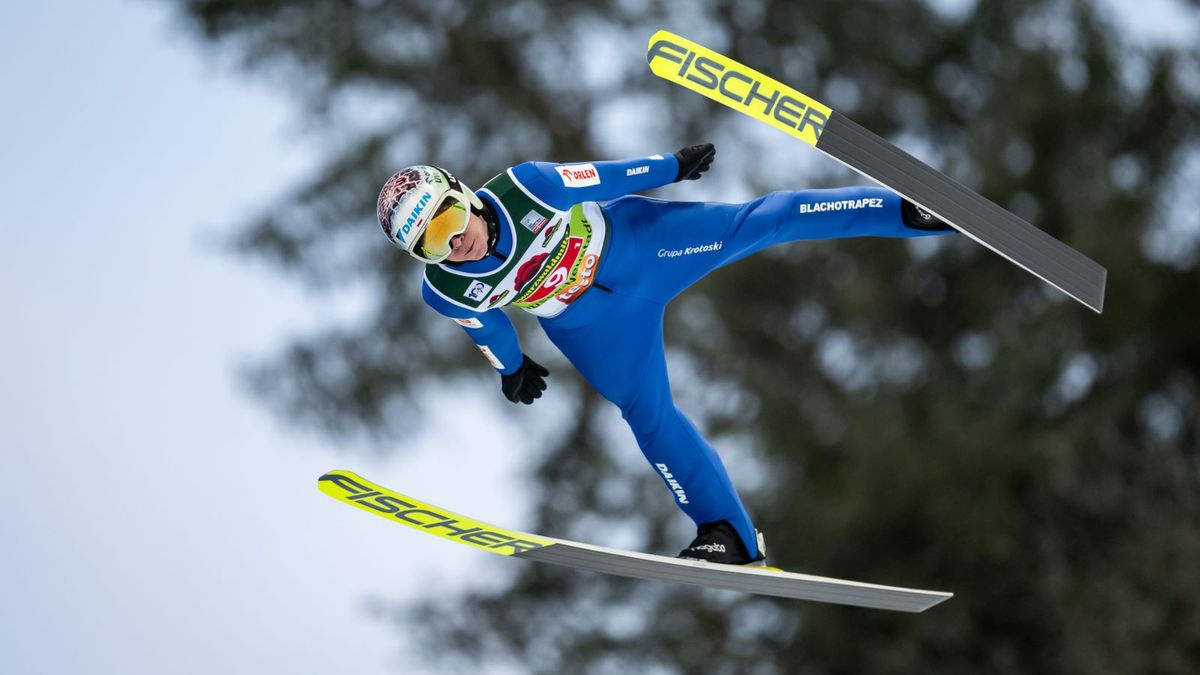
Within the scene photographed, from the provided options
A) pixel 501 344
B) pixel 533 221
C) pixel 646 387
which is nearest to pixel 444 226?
pixel 533 221

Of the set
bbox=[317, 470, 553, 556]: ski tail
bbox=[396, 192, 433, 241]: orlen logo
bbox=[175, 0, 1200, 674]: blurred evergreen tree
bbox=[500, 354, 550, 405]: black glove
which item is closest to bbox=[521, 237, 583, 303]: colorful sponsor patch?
bbox=[500, 354, 550, 405]: black glove

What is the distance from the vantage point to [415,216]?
3469 mm

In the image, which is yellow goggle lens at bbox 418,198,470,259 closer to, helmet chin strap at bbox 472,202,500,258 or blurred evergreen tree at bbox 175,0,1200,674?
helmet chin strap at bbox 472,202,500,258

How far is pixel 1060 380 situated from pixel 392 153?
4.67 m

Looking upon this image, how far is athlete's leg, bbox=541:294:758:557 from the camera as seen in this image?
12.8ft

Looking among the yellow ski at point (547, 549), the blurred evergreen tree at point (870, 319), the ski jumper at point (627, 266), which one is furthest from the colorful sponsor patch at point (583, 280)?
the blurred evergreen tree at point (870, 319)

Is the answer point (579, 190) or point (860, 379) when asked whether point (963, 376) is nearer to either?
point (860, 379)

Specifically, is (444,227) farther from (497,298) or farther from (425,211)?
(497,298)

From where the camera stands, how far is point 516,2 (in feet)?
31.8

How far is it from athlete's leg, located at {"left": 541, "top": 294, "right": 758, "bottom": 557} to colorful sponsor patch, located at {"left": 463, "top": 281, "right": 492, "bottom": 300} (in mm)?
299

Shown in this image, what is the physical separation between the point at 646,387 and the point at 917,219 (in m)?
0.83

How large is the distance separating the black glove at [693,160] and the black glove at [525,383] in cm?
67

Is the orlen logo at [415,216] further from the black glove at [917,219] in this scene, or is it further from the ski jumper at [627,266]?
the black glove at [917,219]

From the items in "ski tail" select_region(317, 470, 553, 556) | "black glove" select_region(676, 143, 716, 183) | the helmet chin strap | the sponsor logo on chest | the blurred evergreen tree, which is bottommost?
"ski tail" select_region(317, 470, 553, 556)
